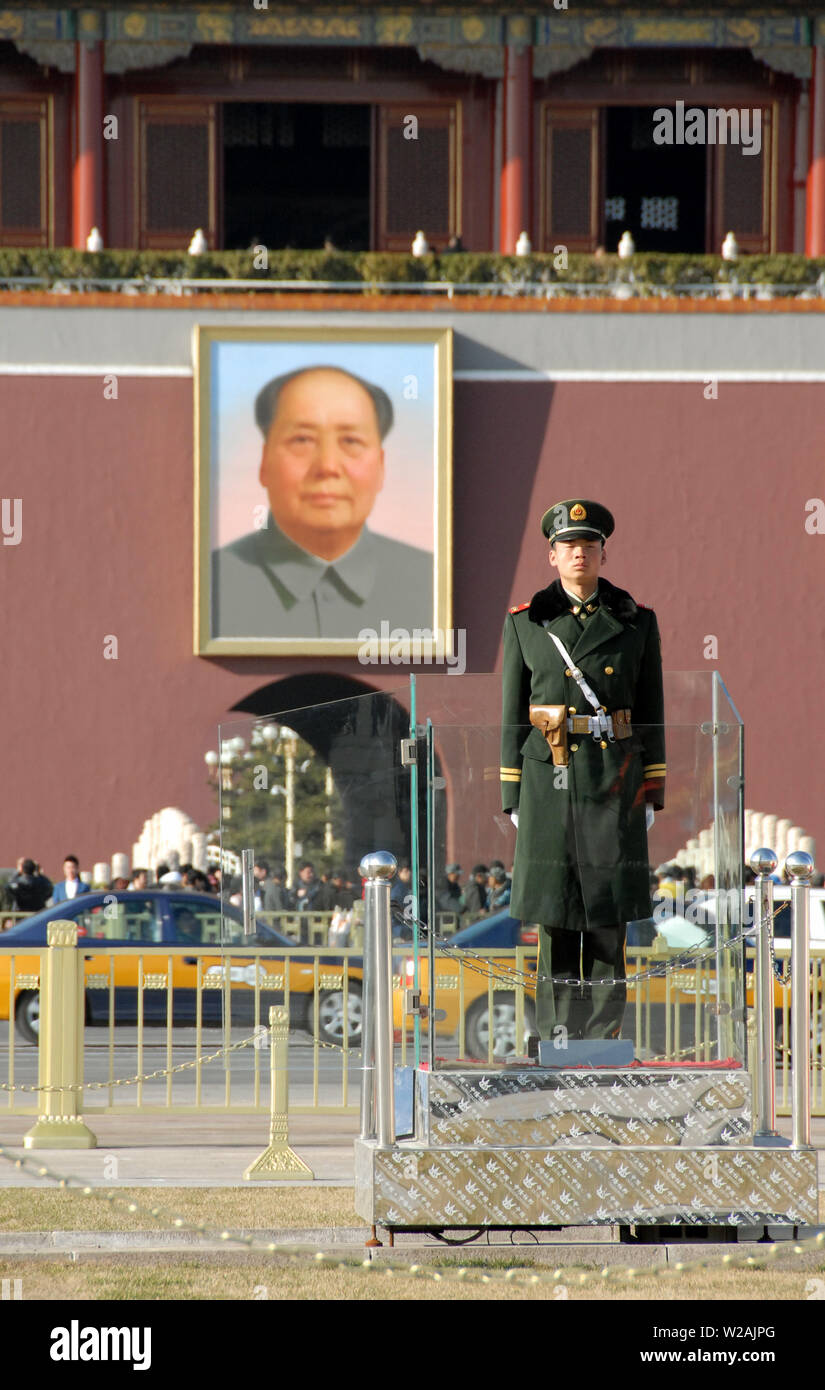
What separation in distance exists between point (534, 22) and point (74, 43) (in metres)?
5.70

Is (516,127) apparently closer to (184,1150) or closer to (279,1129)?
(184,1150)

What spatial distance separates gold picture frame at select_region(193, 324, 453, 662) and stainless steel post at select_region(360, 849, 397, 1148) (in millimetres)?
15211

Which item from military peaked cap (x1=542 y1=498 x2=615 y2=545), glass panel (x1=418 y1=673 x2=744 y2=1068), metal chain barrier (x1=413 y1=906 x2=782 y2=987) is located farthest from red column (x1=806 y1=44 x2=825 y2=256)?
metal chain barrier (x1=413 y1=906 x2=782 y2=987)

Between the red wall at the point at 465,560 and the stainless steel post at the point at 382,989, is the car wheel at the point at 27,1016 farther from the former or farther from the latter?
the stainless steel post at the point at 382,989

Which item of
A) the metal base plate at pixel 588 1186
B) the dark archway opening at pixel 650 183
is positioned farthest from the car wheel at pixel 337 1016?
the dark archway opening at pixel 650 183

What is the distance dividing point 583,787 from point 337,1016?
18.3 ft

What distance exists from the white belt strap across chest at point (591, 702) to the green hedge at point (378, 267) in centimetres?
1565

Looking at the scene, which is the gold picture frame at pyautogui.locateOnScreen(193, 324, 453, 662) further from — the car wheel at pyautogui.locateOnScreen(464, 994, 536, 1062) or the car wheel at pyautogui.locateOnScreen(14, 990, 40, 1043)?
the car wheel at pyautogui.locateOnScreen(464, 994, 536, 1062)

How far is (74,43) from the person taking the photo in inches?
960

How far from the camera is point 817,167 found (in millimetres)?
24219

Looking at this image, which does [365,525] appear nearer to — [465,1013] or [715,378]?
[715,378]

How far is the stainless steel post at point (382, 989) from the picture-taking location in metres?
6.25
